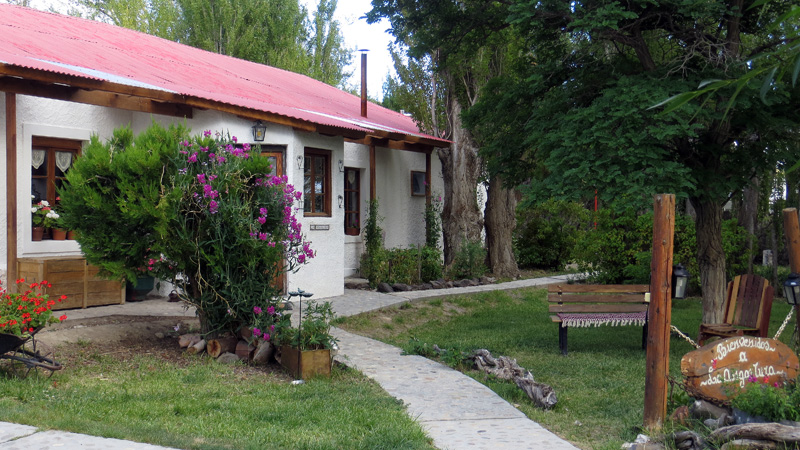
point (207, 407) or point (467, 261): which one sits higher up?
point (467, 261)

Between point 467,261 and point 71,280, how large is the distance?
30.0ft

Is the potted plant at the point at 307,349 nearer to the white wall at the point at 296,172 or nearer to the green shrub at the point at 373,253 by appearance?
the white wall at the point at 296,172

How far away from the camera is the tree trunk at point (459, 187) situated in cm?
1706

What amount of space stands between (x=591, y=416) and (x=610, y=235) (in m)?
9.38

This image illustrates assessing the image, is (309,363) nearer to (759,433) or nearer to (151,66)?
(759,433)

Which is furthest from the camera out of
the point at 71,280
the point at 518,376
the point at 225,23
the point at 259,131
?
the point at 225,23

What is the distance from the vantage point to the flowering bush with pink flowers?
7.17 metres

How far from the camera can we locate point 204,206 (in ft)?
23.7

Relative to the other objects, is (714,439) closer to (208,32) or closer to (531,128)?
(531,128)

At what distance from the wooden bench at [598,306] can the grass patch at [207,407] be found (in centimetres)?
326

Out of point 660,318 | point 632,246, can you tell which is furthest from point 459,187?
point 660,318

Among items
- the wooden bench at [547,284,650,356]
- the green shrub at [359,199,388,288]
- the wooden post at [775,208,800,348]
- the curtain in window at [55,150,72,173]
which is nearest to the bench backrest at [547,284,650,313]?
the wooden bench at [547,284,650,356]

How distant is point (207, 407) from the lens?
5.72 meters

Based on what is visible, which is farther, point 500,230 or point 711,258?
point 500,230
